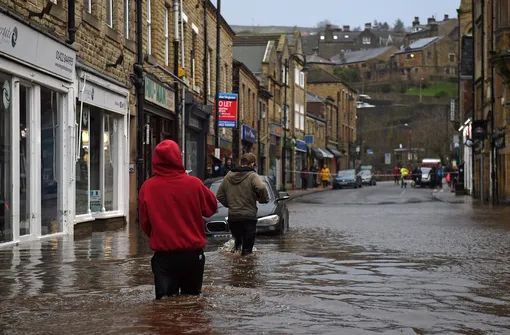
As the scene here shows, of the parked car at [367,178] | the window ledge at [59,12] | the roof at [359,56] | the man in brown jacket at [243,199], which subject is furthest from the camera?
the roof at [359,56]

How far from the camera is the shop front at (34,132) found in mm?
15492

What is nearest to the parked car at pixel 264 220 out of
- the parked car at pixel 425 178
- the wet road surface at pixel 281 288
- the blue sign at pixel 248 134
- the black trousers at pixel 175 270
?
the wet road surface at pixel 281 288

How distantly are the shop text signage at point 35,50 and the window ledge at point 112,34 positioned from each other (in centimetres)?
320

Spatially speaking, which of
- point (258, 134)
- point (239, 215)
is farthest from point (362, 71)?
point (239, 215)

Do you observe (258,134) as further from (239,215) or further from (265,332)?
(265,332)

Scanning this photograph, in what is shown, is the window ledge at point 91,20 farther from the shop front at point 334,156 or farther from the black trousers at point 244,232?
the shop front at point 334,156

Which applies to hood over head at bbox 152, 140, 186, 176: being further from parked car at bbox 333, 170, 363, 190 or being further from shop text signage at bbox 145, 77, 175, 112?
parked car at bbox 333, 170, 363, 190

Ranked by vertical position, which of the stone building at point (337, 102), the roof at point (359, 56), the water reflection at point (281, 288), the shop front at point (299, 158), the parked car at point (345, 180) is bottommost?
the water reflection at point (281, 288)

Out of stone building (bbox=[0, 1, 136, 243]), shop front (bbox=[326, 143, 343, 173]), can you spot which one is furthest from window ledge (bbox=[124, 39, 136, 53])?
shop front (bbox=[326, 143, 343, 173])

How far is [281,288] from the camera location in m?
10.2

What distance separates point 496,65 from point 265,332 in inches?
1124

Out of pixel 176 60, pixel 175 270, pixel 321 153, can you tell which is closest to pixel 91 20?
pixel 176 60

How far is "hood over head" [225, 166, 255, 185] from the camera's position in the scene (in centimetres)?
1388

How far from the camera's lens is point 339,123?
97.8 m
